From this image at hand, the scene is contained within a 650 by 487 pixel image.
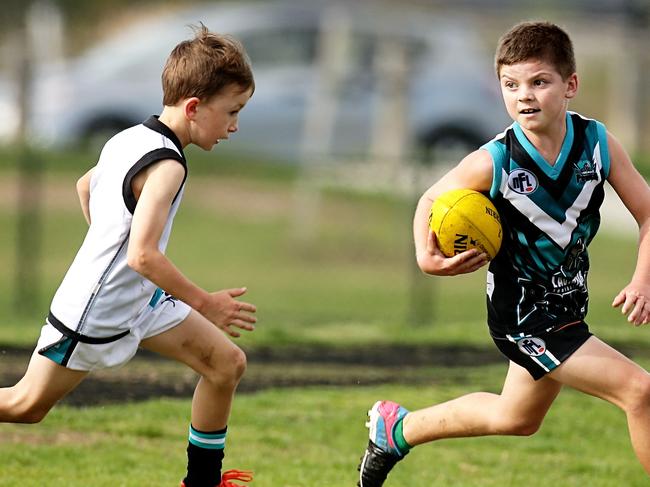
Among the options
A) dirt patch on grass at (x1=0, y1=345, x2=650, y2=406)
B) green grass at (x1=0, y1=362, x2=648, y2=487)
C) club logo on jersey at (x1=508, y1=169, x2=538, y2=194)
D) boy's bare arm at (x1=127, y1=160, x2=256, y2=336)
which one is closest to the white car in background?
dirt patch on grass at (x1=0, y1=345, x2=650, y2=406)

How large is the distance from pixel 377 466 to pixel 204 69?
1886 millimetres

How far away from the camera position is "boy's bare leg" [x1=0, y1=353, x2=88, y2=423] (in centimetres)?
493

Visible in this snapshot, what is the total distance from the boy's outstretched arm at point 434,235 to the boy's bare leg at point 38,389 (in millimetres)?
1422

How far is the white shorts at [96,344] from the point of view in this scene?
488cm

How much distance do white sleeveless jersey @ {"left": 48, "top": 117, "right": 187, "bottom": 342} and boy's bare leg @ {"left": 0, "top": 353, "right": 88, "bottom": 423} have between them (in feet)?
0.55

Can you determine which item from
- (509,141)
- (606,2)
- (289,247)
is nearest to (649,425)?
(509,141)

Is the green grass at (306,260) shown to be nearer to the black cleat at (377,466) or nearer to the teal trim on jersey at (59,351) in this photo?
the black cleat at (377,466)

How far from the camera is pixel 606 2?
2502 cm

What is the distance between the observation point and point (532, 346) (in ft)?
16.0

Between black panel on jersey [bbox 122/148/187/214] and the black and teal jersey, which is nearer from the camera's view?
black panel on jersey [bbox 122/148/187/214]

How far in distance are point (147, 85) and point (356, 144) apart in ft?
10.8

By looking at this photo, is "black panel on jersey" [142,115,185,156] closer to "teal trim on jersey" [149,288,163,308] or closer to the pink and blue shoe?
"teal trim on jersey" [149,288,163,308]

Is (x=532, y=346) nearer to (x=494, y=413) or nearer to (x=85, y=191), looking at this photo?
(x=494, y=413)

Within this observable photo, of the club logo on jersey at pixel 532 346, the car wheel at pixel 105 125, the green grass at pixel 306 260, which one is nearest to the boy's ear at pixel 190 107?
the club logo on jersey at pixel 532 346
